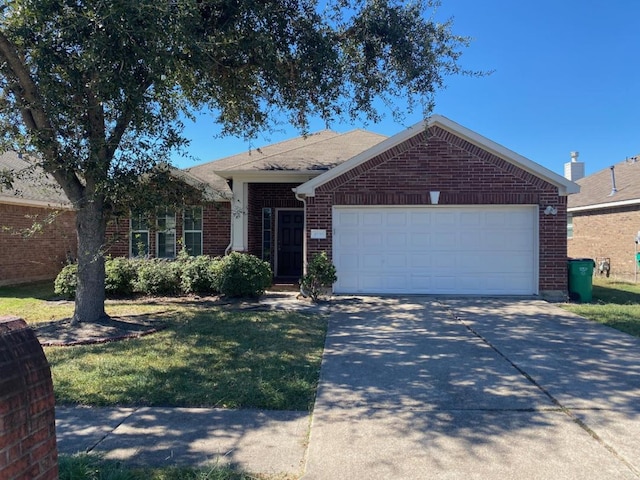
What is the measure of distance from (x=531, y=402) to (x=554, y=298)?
23.9ft

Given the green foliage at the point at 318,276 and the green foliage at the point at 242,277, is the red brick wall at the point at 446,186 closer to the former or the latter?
the green foliage at the point at 318,276

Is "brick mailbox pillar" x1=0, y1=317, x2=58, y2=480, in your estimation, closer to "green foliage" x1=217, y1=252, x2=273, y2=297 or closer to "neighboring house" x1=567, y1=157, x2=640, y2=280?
"green foliage" x1=217, y1=252, x2=273, y2=297

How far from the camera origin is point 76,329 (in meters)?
7.76

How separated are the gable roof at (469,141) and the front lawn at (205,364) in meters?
3.82

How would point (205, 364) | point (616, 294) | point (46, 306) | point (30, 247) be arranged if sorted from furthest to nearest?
point (30, 247), point (616, 294), point (46, 306), point (205, 364)

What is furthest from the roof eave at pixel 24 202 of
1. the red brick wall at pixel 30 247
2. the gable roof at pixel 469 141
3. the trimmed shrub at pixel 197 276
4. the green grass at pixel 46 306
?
the gable roof at pixel 469 141

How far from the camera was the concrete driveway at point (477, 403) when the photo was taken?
343 centimetres

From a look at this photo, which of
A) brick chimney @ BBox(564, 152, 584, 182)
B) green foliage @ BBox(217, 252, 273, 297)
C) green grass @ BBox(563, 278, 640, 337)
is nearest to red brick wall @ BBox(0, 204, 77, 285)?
green foliage @ BBox(217, 252, 273, 297)

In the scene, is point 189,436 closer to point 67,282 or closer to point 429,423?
point 429,423

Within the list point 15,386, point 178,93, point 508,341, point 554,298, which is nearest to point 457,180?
point 554,298

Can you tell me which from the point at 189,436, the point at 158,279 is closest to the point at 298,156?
the point at 158,279

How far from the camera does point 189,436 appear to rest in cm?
387

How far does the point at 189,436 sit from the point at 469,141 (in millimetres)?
9509

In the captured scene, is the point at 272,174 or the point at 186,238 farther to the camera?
the point at 186,238
